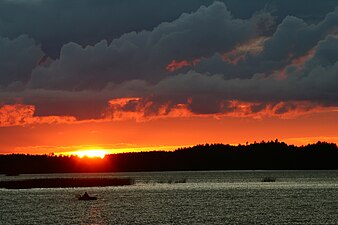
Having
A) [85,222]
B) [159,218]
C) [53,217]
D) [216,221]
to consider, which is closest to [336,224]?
[216,221]

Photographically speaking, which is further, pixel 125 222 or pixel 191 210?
pixel 191 210

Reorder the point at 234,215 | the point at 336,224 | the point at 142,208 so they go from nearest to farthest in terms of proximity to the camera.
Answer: the point at 336,224 < the point at 234,215 < the point at 142,208

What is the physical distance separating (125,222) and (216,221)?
33.9 ft

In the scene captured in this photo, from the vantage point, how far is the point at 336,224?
2682 inches

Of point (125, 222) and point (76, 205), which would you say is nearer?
point (125, 222)

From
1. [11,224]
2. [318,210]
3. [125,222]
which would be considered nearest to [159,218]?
[125,222]

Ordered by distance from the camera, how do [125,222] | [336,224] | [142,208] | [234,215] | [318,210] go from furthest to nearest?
[142,208] < [318,210] < [234,215] < [125,222] < [336,224]

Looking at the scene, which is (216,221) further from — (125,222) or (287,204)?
(287,204)

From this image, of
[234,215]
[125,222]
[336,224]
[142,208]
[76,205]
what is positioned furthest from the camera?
[76,205]

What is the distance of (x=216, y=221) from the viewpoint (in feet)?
239

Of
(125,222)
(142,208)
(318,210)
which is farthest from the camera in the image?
(142,208)

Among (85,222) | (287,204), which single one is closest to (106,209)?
(85,222)

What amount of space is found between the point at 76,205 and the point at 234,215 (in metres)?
29.6

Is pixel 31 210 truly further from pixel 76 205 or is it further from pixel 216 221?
pixel 216 221
